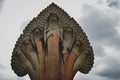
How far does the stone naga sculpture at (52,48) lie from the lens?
12.6m

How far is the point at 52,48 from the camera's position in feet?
41.9

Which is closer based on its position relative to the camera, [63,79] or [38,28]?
[63,79]

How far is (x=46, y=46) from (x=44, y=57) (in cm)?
50

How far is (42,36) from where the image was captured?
13477 millimetres

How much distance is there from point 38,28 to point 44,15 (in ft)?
2.01

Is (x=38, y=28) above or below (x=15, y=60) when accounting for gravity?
above

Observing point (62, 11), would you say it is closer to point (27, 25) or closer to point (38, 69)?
point (27, 25)

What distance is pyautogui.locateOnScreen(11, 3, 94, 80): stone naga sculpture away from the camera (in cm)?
1261

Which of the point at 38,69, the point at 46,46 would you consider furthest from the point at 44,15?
the point at 38,69

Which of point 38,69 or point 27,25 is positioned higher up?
point 27,25

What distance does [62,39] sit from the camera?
13336 mm

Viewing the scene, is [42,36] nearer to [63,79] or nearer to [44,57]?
[44,57]

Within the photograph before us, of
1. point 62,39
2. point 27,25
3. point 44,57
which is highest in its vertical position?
point 27,25

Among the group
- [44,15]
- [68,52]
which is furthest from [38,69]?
[44,15]
